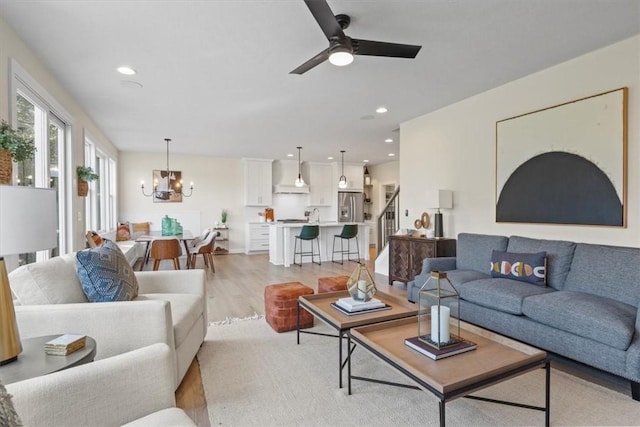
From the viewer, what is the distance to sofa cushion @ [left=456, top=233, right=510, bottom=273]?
363cm

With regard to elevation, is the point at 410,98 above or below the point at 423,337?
above

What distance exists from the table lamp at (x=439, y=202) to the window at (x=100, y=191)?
16.8 ft

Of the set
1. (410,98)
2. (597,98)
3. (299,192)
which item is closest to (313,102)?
(410,98)

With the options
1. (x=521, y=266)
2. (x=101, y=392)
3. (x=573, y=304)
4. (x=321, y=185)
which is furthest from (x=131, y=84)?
(x=321, y=185)

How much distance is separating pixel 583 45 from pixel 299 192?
24.3 feet

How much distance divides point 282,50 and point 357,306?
89.9 inches

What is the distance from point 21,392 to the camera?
105cm

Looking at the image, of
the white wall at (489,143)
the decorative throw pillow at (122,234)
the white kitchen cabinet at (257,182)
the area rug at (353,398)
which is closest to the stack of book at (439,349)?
the area rug at (353,398)

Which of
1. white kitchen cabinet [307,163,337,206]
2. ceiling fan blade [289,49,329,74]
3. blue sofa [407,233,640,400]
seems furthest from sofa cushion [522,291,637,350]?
white kitchen cabinet [307,163,337,206]

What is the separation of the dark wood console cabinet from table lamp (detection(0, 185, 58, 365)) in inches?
157

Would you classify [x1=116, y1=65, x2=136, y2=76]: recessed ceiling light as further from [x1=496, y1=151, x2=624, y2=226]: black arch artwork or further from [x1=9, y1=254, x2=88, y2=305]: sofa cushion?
[x1=496, y1=151, x2=624, y2=226]: black arch artwork

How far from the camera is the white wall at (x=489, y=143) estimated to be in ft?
9.36

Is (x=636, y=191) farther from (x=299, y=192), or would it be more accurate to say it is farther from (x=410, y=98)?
(x=299, y=192)

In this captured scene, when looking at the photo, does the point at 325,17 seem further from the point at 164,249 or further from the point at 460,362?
the point at 164,249
